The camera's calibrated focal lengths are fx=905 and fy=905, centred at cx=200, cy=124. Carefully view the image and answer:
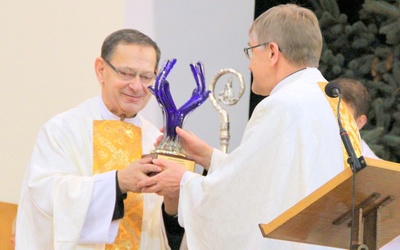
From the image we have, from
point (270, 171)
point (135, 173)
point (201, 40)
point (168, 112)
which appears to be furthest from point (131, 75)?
point (201, 40)

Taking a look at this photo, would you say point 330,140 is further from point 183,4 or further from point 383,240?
point 183,4

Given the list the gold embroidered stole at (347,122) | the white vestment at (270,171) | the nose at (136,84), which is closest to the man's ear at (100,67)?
the nose at (136,84)

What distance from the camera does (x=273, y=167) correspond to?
4.14m

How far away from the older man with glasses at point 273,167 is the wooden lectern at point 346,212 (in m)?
0.58

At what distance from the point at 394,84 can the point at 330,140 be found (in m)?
3.40

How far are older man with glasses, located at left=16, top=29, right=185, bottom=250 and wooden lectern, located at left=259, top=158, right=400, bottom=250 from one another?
4.22 ft

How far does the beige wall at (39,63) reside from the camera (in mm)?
6953

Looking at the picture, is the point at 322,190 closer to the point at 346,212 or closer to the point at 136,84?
the point at 346,212

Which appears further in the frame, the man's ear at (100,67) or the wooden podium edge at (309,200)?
the man's ear at (100,67)

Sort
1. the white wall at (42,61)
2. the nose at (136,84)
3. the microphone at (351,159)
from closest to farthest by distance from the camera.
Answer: the microphone at (351,159) → the nose at (136,84) → the white wall at (42,61)

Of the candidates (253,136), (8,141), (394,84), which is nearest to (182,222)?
(253,136)

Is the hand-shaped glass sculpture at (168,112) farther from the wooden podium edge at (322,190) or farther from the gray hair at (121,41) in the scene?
the wooden podium edge at (322,190)

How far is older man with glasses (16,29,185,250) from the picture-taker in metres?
4.68

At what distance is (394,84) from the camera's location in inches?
293
